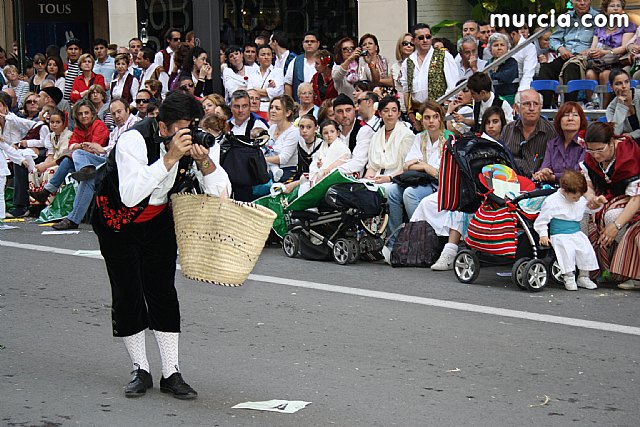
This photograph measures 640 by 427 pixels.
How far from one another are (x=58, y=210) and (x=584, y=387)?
33.1ft

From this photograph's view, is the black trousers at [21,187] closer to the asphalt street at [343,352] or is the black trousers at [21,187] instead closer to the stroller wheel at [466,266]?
the asphalt street at [343,352]

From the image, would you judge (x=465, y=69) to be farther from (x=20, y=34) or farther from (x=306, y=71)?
(x=20, y=34)

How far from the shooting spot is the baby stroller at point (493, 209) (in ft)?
32.7

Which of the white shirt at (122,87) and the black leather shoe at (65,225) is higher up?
the white shirt at (122,87)

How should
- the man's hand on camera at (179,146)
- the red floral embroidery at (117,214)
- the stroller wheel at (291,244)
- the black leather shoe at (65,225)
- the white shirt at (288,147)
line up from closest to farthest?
1. the man's hand on camera at (179,146)
2. the red floral embroidery at (117,214)
3. the stroller wheel at (291,244)
4. the white shirt at (288,147)
5. the black leather shoe at (65,225)

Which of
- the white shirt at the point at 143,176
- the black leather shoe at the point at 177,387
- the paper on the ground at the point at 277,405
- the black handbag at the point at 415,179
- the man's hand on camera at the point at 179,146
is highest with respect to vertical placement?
the man's hand on camera at the point at 179,146

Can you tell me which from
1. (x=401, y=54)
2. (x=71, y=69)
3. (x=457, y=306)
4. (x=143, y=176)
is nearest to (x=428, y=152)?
(x=457, y=306)

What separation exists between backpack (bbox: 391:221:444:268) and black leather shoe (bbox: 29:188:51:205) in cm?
664

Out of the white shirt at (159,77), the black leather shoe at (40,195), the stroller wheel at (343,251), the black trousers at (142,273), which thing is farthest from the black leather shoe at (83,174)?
the black trousers at (142,273)

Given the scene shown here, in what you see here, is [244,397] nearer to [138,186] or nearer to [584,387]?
[138,186]

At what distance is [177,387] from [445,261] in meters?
4.94

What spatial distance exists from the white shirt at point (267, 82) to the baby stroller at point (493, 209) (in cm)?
583

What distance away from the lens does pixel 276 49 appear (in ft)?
55.1

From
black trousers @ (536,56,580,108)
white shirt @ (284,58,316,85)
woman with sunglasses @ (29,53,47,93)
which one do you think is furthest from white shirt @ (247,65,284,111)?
woman with sunglasses @ (29,53,47,93)
